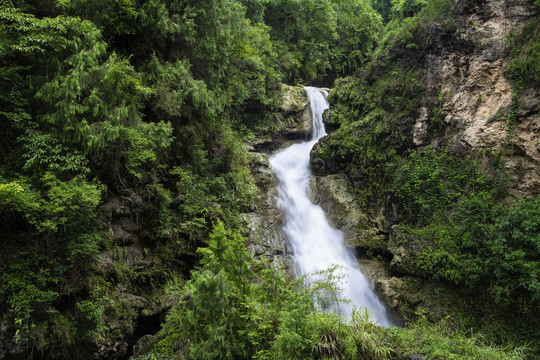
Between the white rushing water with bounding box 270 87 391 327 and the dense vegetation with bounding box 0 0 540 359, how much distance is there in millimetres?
2042

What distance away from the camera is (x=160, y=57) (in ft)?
29.6

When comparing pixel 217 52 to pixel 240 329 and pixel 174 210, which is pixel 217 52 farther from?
pixel 240 329

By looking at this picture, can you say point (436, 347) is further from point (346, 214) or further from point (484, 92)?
point (484, 92)

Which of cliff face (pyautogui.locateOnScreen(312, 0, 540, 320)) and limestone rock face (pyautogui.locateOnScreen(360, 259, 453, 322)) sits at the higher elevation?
cliff face (pyautogui.locateOnScreen(312, 0, 540, 320))

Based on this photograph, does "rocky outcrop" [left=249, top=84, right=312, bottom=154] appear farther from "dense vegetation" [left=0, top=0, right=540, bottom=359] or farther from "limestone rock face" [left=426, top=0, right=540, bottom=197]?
"limestone rock face" [left=426, top=0, right=540, bottom=197]

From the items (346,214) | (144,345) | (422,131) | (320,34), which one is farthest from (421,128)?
(320,34)

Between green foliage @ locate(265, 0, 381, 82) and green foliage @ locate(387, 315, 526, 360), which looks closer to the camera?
green foliage @ locate(387, 315, 526, 360)

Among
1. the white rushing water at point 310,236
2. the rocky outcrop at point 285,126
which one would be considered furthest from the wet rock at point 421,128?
the rocky outcrop at point 285,126

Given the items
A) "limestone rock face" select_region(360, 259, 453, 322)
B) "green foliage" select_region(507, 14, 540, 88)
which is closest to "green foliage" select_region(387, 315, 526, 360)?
"limestone rock face" select_region(360, 259, 453, 322)

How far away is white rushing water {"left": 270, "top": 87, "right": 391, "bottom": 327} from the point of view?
1035 cm

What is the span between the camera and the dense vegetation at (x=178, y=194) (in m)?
4.77

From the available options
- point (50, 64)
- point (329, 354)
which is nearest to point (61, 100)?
point (50, 64)

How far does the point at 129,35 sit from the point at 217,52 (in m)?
2.76

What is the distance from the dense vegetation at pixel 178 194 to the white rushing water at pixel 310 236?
2042mm
